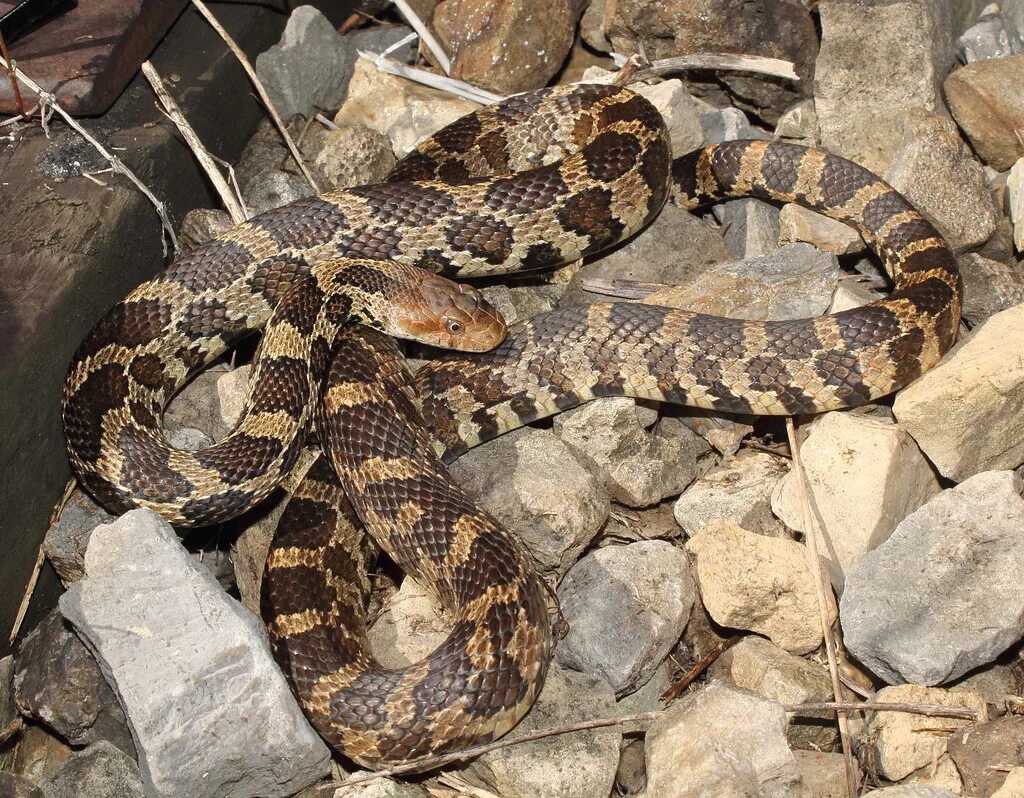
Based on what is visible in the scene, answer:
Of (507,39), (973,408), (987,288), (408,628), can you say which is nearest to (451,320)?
(408,628)

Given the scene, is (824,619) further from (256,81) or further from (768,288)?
(256,81)

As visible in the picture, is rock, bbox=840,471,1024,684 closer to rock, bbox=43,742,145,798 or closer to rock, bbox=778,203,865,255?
rock, bbox=778,203,865,255

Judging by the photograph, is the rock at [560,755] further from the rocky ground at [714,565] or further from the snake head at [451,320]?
the snake head at [451,320]

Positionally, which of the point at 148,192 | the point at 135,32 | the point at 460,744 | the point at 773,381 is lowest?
the point at 460,744

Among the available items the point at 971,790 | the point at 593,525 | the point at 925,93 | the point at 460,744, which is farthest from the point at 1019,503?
the point at 925,93

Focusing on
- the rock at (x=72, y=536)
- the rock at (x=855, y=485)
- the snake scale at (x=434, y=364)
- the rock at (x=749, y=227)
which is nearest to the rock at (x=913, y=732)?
the rock at (x=855, y=485)

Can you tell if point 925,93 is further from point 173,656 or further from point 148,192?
point 173,656
